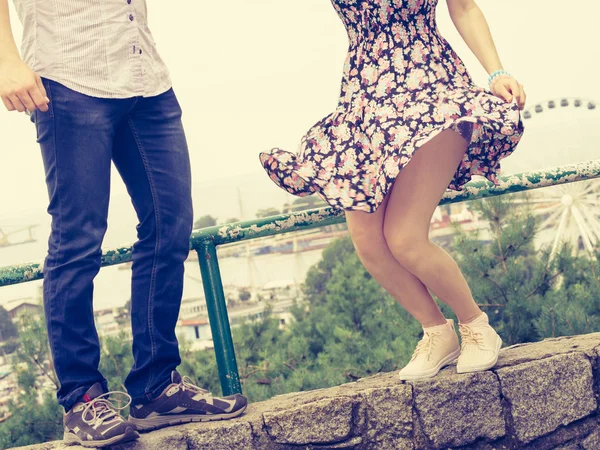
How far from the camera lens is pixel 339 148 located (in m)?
2.05

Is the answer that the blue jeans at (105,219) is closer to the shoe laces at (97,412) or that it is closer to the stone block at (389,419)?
the shoe laces at (97,412)

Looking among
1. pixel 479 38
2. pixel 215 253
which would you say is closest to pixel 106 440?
A: pixel 215 253

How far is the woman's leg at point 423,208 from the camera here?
6.20ft

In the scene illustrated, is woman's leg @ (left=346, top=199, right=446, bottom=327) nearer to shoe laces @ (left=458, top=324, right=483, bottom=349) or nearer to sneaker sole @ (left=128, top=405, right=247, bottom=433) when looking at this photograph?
shoe laces @ (left=458, top=324, right=483, bottom=349)

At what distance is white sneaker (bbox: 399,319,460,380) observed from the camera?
2.00m

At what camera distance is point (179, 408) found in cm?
192

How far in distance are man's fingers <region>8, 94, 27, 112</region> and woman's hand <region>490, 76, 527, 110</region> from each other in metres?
1.14

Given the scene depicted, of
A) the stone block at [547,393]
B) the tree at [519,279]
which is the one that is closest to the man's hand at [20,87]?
the stone block at [547,393]

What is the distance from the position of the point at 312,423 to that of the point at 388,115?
807 millimetres

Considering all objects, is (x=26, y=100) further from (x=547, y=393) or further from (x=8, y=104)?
(x=547, y=393)

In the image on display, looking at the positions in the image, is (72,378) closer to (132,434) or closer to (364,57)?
(132,434)

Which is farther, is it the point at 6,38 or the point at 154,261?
the point at 154,261

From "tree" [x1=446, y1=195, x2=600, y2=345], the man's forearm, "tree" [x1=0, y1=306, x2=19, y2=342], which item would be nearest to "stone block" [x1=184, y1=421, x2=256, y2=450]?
the man's forearm

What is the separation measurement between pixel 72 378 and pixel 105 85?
69cm
